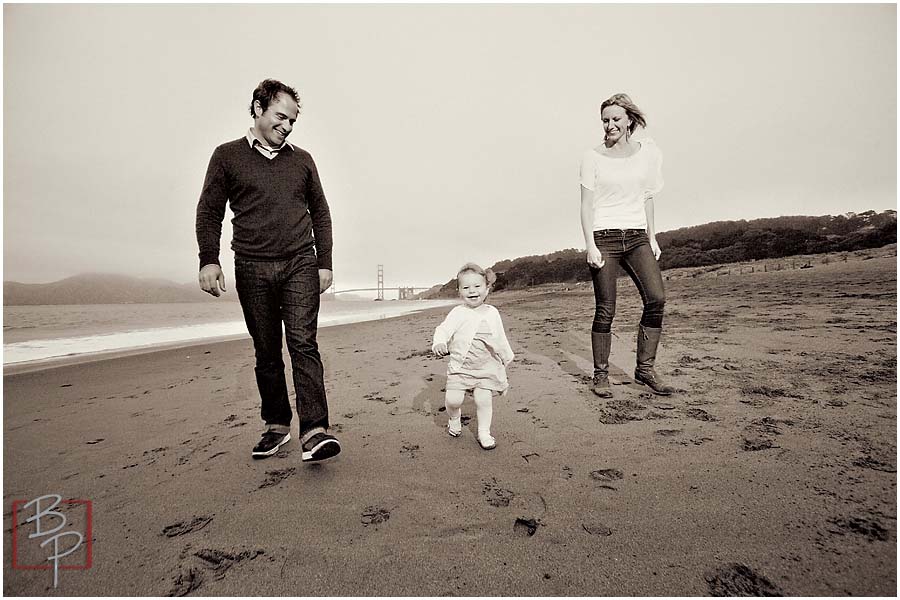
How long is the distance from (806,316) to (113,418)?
29.6ft

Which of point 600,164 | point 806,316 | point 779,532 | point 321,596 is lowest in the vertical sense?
point 321,596

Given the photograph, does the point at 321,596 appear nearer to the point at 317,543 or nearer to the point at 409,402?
the point at 317,543

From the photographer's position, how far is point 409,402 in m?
3.42

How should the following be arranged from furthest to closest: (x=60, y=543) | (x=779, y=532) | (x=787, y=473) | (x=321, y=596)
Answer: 1. (x=787, y=473)
2. (x=60, y=543)
3. (x=779, y=532)
4. (x=321, y=596)

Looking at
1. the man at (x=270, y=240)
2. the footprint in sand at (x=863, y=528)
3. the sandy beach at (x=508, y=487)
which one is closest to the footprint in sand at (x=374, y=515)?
the sandy beach at (x=508, y=487)

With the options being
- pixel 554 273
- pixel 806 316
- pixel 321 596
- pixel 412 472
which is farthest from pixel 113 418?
pixel 554 273

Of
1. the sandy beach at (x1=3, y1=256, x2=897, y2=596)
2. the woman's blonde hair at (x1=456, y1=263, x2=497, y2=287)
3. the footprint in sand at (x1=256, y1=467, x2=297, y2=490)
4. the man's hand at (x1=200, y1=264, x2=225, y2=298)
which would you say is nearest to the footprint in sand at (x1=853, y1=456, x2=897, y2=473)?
the sandy beach at (x1=3, y1=256, x2=897, y2=596)

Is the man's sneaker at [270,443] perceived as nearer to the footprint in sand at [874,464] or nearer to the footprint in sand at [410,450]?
the footprint in sand at [410,450]

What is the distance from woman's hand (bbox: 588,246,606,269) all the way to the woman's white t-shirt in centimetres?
23

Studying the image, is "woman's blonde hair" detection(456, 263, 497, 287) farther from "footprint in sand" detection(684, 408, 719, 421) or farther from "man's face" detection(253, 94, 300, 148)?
"footprint in sand" detection(684, 408, 719, 421)

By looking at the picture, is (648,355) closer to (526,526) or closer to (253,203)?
(526,526)

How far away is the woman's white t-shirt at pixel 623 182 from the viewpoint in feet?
10.7

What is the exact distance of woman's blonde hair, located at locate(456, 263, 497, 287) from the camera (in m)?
2.59

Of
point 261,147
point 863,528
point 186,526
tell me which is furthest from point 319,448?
point 863,528
